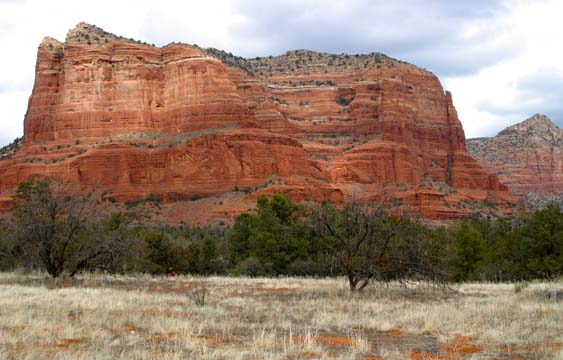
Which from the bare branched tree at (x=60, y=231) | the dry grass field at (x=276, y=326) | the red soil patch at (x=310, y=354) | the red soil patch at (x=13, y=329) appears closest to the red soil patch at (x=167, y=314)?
the dry grass field at (x=276, y=326)

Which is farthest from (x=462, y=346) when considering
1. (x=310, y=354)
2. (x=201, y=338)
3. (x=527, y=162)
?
(x=527, y=162)

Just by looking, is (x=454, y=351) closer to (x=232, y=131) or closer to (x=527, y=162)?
(x=232, y=131)

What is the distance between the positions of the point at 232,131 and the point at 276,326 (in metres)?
88.6

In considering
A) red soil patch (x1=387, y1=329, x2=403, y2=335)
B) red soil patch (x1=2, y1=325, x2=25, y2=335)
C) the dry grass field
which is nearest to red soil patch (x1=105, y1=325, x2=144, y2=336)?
the dry grass field

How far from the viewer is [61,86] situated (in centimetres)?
11031

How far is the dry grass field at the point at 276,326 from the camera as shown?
995cm

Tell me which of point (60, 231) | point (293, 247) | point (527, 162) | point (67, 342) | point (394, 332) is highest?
point (527, 162)

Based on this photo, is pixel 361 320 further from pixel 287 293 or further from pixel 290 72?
pixel 290 72

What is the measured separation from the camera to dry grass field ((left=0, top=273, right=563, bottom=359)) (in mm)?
9945

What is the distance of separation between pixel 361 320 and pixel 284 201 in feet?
100

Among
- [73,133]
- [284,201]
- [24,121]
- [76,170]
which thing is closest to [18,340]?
[284,201]

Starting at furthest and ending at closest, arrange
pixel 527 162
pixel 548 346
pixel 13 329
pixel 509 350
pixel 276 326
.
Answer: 1. pixel 527 162
2. pixel 276 326
3. pixel 13 329
4. pixel 548 346
5. pixel 509 350

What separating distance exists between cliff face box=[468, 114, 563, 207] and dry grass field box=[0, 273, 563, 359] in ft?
540

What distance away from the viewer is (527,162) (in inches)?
7249
